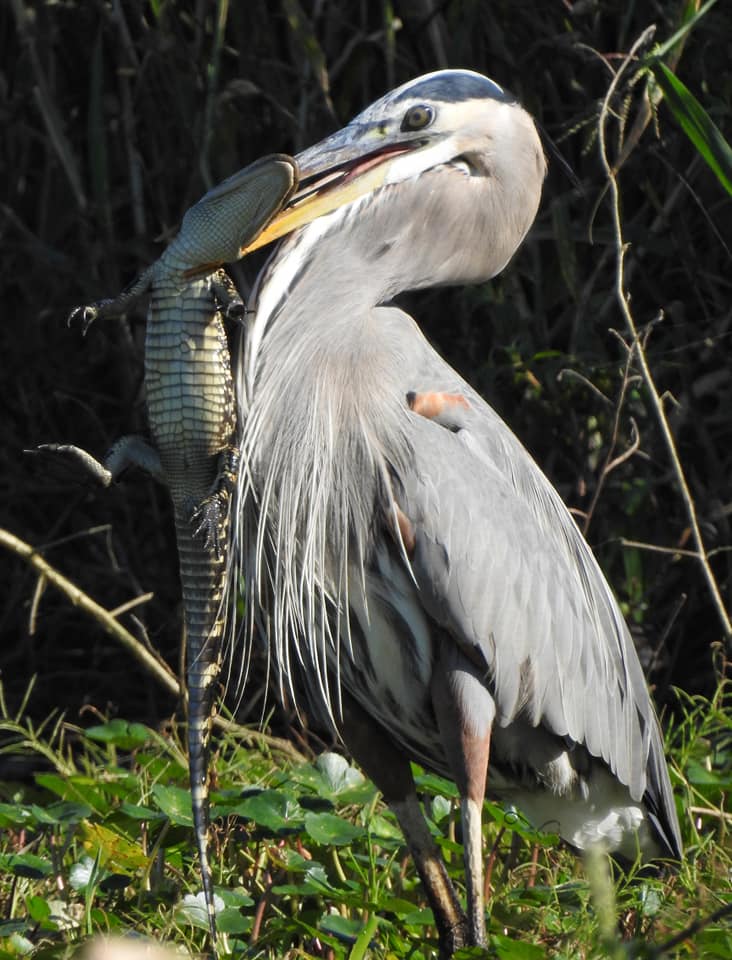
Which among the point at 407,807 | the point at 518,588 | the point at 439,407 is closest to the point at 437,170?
the point at 439,407

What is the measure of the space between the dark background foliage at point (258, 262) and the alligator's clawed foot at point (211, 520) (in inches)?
60.2

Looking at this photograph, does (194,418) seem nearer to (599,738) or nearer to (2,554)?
(599,738)

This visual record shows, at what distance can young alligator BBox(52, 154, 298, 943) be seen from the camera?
6.33 ft

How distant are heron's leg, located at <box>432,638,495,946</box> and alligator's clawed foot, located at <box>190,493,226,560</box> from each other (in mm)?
481

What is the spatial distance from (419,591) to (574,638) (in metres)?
0.40

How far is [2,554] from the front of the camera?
172 inches

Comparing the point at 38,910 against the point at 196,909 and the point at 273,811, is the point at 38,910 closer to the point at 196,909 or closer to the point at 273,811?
the point at 196,909

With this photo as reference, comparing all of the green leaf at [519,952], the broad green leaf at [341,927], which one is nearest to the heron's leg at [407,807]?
the broad green leaf at [341,927]

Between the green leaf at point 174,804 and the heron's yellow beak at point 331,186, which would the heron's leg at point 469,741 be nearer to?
the green leaf at point 174,804

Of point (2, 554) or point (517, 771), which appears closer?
point (517, 771)

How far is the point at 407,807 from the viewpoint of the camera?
2.47m

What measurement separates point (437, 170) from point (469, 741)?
38.5 inches

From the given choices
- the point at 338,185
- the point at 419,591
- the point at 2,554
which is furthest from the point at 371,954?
the point at 2,554

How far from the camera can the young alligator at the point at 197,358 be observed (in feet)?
6.33
